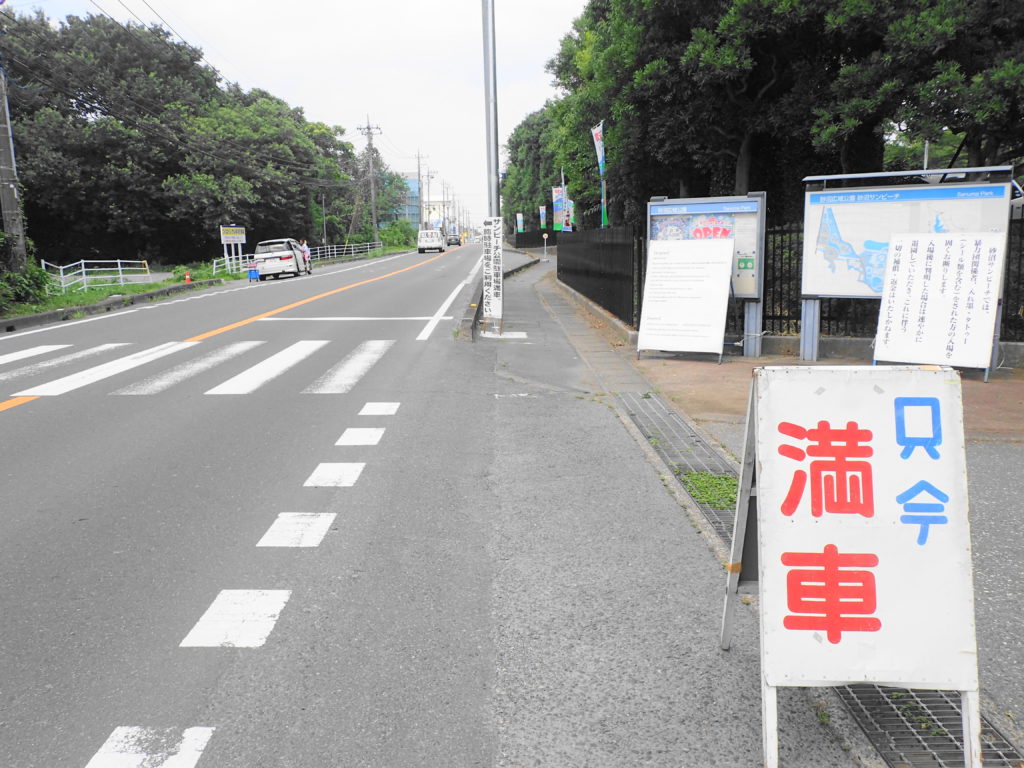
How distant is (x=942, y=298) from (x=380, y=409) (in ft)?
20.2

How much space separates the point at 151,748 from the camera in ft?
9.04

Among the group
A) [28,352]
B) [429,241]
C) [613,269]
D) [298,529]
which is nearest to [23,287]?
[28,352]

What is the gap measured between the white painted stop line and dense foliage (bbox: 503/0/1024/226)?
14250 mm

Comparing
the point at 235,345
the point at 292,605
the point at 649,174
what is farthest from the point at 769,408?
the point at 649,174

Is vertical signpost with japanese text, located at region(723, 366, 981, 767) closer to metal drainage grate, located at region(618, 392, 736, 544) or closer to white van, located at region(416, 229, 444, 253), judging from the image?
metal drainage grate, located at region(618, 392, 736, 544)

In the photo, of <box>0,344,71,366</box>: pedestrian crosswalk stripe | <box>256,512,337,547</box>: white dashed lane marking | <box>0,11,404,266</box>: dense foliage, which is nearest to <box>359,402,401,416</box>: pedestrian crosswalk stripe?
<box>256,512,337,547</box>: white dashed lane marking

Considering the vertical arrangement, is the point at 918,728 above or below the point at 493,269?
below

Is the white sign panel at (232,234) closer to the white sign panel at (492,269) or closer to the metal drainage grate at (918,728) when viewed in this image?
the white sign panel at (492,269)

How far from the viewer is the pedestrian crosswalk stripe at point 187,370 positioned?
9273 mm

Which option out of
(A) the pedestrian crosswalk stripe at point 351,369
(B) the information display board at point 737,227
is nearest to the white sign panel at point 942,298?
(B) the information display board at point 737,227

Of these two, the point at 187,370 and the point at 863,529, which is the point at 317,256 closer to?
the point at 187,370

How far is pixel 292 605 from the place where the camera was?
12.6 feet

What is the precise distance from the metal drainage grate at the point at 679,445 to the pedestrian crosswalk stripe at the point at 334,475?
7.55 feet

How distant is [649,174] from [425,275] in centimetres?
1146
